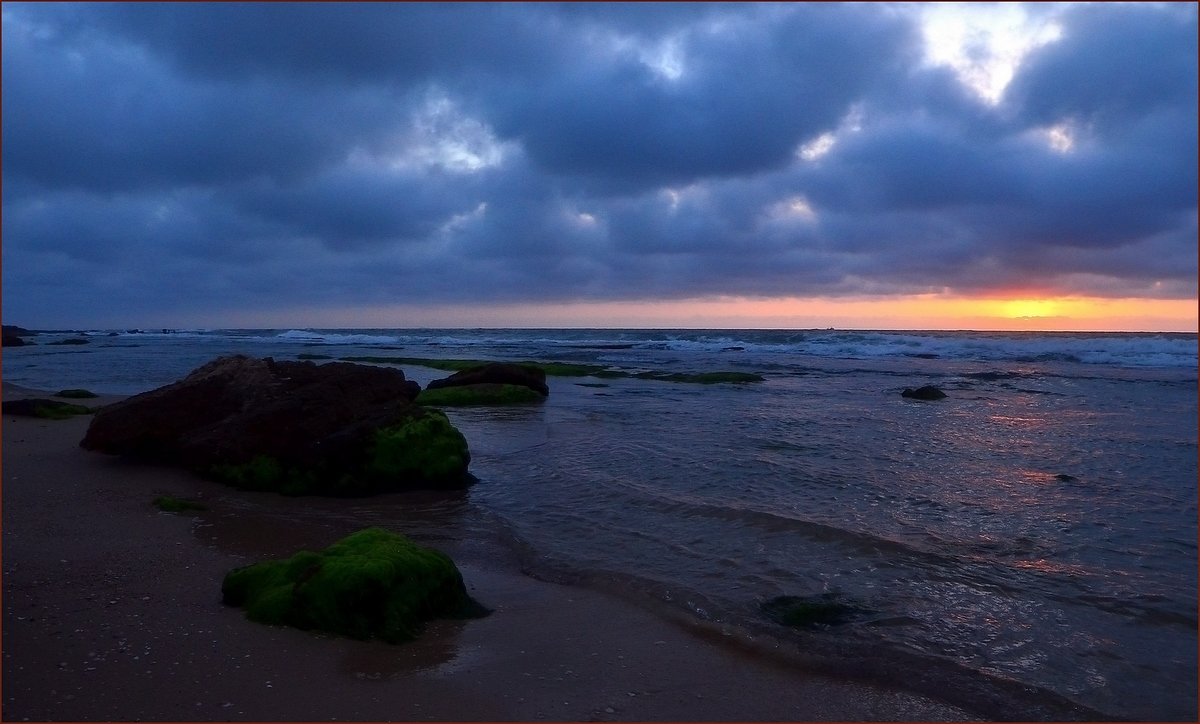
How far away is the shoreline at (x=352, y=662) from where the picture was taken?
4.03m

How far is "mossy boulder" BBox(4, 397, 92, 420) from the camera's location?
1365cm

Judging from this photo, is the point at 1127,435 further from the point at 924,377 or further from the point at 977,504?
the point at 924,377

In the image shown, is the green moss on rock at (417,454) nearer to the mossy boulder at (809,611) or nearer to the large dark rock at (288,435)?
the large dark rock at (288,435)

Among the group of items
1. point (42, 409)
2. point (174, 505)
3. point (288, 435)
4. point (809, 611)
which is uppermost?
point (288, 435)

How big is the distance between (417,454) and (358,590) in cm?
467

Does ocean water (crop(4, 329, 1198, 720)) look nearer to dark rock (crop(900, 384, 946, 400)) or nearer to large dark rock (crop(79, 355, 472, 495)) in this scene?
large dark rock (crop(79, 355, 472, 495))

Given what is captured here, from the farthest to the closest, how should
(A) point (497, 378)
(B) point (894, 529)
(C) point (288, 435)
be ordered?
1. (A) point (497, 378)
2. (C) point (288, 435)
3. (B) point (894, 529)

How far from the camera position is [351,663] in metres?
4.57

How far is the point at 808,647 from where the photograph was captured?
204 inches

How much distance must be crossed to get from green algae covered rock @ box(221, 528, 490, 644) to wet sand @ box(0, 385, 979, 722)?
0.46 feet

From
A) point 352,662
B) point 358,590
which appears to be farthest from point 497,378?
point 352,662

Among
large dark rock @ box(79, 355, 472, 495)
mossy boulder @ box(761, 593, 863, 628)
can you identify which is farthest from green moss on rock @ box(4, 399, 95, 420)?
mossy boulder @ box(761, 593, 863, 628)

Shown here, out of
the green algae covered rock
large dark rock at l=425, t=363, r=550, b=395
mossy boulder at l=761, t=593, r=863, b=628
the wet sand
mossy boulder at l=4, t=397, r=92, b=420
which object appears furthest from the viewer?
large dark rock at l=425, t=363, r=550, b=395

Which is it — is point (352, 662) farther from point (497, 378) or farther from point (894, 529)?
point (497, 378)
